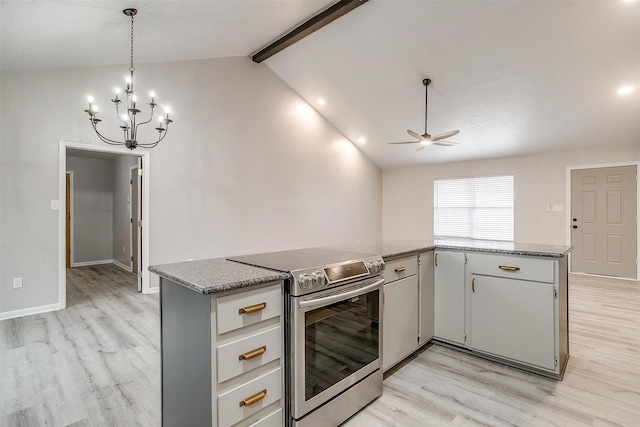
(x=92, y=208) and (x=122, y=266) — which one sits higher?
(x=92, y=208)

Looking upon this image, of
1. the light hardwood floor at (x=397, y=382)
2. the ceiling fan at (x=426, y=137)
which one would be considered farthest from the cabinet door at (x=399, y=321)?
the ceiling fan at (x=426, y=137)

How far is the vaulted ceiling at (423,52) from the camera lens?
3119 millimetres

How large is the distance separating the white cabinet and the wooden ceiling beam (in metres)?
3.23

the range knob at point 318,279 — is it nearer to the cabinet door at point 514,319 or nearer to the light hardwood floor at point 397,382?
the light hardwood floor at point 397,382

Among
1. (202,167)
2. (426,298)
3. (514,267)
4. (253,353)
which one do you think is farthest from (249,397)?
(202,167)

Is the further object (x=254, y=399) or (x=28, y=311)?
(x=28, y=311)

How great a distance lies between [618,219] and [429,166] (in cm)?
345

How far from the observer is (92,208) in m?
6.77

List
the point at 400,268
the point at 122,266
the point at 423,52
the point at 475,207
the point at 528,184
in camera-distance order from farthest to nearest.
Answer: the point at 475,207, the point at 122,266, the point at 528,184, the point at 423,52, the point at 400,268

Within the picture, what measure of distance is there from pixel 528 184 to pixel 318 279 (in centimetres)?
622

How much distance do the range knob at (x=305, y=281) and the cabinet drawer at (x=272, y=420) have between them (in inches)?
23.4

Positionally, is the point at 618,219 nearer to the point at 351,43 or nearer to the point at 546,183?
the point at 546,183

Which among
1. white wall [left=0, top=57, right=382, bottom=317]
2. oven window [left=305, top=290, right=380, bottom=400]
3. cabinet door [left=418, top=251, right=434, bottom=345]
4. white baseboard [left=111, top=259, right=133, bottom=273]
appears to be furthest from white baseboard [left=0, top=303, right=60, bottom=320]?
cabinet door [left=418, top=251, right=434, bottom=345]

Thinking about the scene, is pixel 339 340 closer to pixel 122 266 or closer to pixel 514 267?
pixel 514 267
